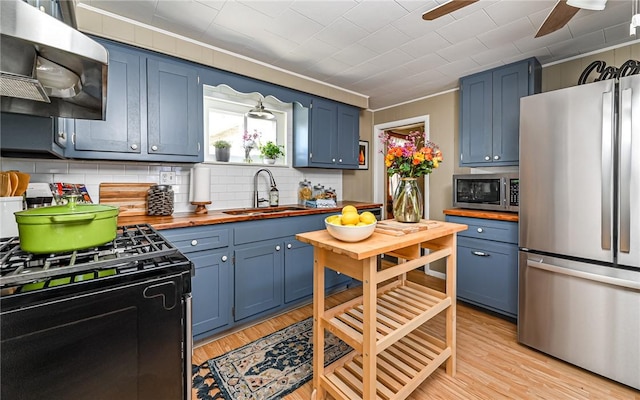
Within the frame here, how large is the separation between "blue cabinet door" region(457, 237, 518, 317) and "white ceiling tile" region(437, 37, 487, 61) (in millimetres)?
1772

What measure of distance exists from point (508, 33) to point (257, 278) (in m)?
2.93

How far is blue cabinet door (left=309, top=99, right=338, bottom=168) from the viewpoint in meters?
3.23

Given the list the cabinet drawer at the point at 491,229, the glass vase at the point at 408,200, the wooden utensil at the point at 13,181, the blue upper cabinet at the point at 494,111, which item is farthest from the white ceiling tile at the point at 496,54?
the wooden utensil at the point at 13,181

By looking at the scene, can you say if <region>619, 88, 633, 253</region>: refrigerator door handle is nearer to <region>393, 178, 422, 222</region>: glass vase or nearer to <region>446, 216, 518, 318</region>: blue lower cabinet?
<region>446, 216, 518, 318</region>: blue lower cabinet

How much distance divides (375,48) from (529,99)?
4.35 feet

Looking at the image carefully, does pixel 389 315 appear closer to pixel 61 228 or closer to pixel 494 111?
pixel 61 228

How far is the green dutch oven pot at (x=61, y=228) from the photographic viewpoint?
2.79ft

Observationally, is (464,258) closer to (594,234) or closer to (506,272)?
(506,272)

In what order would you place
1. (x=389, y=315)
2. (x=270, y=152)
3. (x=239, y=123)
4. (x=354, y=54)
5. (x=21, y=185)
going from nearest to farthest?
1. (x=21, y=185)
2. (x=389, y=315)
3. (x=354, y=54)
4. (x=239, y=123)
5. (x=270, y=152)

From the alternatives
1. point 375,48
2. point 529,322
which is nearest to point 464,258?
point 529,322

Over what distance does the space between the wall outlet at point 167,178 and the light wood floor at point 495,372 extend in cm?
144

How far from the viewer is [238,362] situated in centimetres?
192

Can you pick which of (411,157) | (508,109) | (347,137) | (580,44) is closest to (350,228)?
(411,157)

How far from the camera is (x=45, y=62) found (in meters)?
0.87
